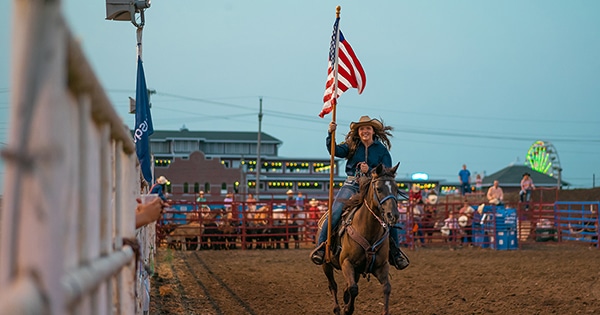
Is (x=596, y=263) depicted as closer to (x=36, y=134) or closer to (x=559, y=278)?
(x=559, y=278)

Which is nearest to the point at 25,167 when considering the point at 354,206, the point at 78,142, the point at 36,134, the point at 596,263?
the point at 36,134

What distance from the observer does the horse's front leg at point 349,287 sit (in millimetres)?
8453

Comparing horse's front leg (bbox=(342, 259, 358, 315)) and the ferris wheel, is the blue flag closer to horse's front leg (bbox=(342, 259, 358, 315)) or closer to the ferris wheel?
horse's front leg (bbox=(342, 259, 358, 315))

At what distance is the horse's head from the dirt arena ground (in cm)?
238

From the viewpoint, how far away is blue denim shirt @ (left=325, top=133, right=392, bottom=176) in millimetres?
9211

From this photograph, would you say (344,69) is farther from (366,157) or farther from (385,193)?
(385,193)

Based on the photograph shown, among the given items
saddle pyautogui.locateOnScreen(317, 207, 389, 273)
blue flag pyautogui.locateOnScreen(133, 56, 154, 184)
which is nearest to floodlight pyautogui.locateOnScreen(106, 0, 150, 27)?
blue flag pyautogui.locateOnScreen(133, 56, 154, 184)

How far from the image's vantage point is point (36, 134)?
4.87ft

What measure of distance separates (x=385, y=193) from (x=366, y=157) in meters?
1.12

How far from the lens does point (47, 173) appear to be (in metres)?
1.52

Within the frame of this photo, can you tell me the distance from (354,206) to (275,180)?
83343 millimetres

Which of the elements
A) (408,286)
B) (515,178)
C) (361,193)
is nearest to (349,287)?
(361,193)

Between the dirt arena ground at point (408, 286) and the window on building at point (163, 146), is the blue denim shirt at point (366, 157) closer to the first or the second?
the dirt arena ground at point (408, 286)

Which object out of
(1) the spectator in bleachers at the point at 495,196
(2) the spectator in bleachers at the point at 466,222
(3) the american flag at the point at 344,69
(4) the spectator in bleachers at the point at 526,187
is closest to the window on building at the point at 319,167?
(4) the spectator in bleachers at the point at 526,187
